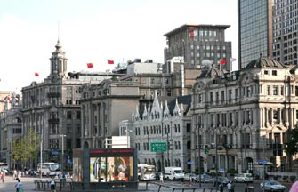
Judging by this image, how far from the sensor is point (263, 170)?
11788 centimetres

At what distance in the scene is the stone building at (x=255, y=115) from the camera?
414 ft

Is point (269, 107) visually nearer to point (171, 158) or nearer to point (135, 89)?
point (171, 158)

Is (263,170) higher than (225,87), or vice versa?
(225,87)

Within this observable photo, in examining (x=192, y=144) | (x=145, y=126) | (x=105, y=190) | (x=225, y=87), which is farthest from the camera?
(x=145, y=126)

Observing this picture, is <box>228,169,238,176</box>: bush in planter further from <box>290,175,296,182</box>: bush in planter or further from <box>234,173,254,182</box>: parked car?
<box>290,175,296,182</box>: bush in planter

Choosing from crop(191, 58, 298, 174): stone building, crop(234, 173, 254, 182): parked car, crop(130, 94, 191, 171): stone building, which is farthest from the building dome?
crop(130, 94, 191, 171): stone building

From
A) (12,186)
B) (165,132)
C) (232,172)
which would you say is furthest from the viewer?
(165,132)

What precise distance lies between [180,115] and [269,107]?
26460mm

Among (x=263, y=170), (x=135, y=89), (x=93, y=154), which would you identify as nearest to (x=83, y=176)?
(x=93, y=154)

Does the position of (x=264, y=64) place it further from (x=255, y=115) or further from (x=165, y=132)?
(x=165, y=132)

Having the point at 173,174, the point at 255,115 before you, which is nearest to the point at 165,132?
the point at 173,174

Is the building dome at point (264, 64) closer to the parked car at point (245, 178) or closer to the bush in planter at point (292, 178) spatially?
the parked car at point (245, 178)

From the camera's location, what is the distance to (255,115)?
12662cm

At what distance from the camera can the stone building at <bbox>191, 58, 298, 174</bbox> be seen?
414 ft
